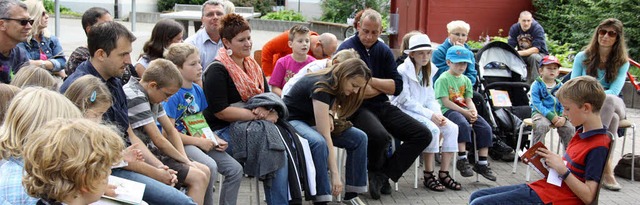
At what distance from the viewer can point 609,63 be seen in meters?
7.71

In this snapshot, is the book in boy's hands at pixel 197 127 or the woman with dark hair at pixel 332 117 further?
the woman with dark hair at pixel 332 117

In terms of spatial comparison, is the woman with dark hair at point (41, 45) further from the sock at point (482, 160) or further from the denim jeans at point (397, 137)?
the sock at point (482, 160)

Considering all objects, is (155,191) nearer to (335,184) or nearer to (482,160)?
(335,184)

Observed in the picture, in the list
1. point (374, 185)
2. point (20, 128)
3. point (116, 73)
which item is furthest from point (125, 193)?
point (374, 185)

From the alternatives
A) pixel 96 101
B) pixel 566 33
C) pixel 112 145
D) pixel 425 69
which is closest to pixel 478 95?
pixel 425 69

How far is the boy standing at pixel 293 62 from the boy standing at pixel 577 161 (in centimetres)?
287

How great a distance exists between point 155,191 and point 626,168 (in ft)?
17.2

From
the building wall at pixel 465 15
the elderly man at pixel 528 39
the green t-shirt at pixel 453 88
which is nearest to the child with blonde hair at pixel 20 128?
the green t-shirt at pixel 453 88

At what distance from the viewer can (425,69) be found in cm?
746

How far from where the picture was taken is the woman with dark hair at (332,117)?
6.04 m

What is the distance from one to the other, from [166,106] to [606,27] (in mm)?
4332

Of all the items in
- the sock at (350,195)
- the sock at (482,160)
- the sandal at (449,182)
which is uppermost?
the sock at (482,160)

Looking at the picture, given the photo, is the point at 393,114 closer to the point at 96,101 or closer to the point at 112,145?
the point at 96,101

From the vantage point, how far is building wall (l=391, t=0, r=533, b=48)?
16203mm
